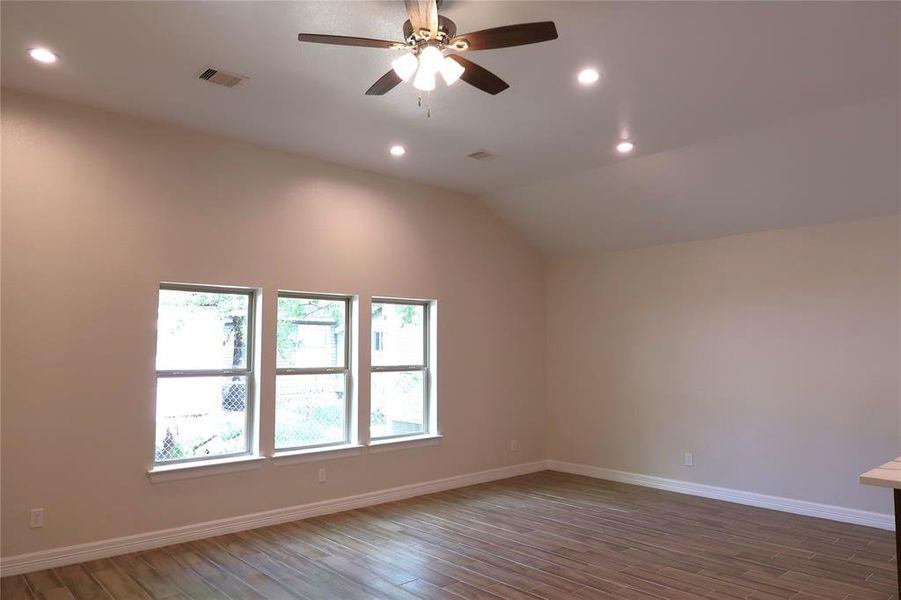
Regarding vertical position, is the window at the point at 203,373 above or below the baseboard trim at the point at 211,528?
above

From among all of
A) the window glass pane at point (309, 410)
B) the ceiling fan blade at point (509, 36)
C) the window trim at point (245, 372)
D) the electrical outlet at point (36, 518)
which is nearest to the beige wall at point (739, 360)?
the window glass pane at point (309, 410)

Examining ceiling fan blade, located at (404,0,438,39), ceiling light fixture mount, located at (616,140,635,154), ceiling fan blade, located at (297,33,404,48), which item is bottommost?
ceiling fan blade, located at (297,33,404,48)

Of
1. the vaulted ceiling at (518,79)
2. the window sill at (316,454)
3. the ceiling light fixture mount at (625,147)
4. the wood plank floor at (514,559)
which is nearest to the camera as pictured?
the vaulted ceiling at (518,79)

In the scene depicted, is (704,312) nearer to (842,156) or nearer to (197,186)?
(842,156)

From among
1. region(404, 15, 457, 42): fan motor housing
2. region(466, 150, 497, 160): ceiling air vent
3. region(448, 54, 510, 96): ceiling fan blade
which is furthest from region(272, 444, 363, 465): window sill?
region(404, 15, 457, 42): fan motor housing

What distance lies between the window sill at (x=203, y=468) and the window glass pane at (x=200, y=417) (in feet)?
0.39

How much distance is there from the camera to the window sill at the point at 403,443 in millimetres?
5719

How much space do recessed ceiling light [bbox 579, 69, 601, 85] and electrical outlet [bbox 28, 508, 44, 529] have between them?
4397 millimetres

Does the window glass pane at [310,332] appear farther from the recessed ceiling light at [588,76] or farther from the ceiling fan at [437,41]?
the recessed ceiling light at [588,76]

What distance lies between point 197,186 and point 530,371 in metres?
4.23

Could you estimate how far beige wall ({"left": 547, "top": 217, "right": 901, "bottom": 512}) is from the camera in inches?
202

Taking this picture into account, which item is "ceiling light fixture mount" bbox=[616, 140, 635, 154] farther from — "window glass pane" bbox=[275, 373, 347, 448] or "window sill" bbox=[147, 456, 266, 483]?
"window sill" bbox=[147, 456, 266, 483]

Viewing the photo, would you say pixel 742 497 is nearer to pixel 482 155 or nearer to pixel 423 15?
pixel 482 155

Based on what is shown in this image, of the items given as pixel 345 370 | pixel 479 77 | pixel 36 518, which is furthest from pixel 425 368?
pixel 479 77
